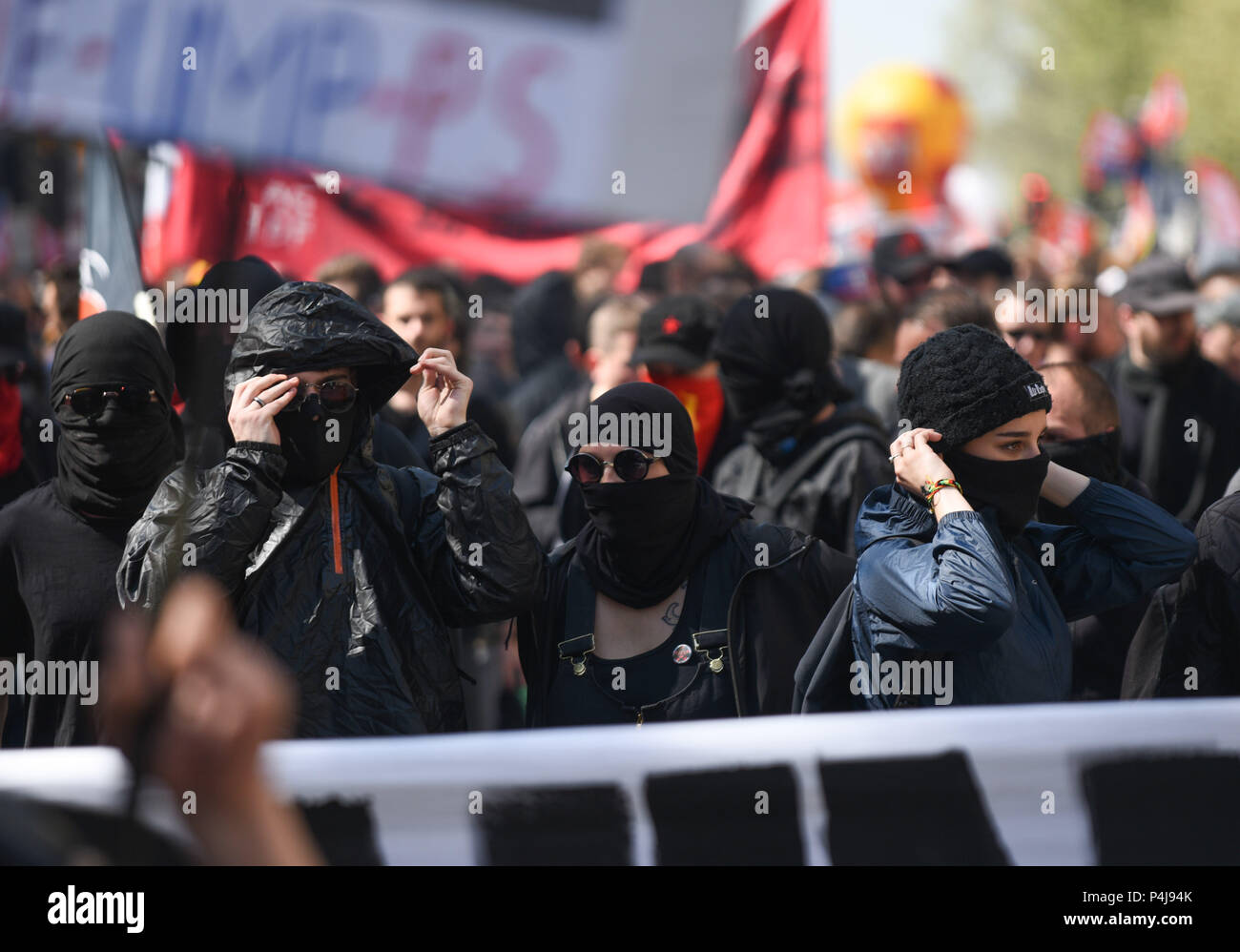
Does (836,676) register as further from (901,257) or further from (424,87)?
(424,87)

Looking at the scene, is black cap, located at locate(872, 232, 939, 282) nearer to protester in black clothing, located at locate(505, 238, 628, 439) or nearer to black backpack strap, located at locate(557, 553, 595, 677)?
protester in black clothing, located at locate(505, 238, 628, 439)

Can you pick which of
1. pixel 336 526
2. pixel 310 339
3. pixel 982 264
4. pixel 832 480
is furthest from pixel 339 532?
pixel 982 264

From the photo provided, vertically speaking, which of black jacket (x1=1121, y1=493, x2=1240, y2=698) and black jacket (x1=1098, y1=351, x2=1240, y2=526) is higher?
black jacket (x1=1098, y1=351, x2=1240, y2=526)

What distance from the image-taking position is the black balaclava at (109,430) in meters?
3.99

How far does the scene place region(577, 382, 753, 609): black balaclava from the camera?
3797 mm

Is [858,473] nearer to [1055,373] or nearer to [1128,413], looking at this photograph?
[1055,373]

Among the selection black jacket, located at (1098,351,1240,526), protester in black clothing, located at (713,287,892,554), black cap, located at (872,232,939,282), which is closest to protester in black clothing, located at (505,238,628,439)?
black cap, located at (872,232,939,282)

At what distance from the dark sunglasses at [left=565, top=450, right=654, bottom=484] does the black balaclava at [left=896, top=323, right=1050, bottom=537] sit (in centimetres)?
64

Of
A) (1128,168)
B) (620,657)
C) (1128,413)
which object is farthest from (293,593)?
(1128,168)

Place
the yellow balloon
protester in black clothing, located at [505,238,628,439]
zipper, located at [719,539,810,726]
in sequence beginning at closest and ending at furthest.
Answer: zipper, located at [719,539,810,726] → protester in black clothing, located at [505,238,628,439] → the yellow balloon

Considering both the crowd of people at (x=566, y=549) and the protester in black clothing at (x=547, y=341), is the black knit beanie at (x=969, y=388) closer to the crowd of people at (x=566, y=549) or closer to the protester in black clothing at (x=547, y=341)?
the crowd of people at (x=566, y=549)

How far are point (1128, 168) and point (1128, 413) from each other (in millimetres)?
17293

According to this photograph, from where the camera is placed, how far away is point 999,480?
343 centimetres

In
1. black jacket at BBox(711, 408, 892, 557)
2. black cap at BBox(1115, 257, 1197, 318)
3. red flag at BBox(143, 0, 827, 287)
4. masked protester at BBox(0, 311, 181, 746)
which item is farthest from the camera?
red flag at BBox(143, 0, 827, 287)
